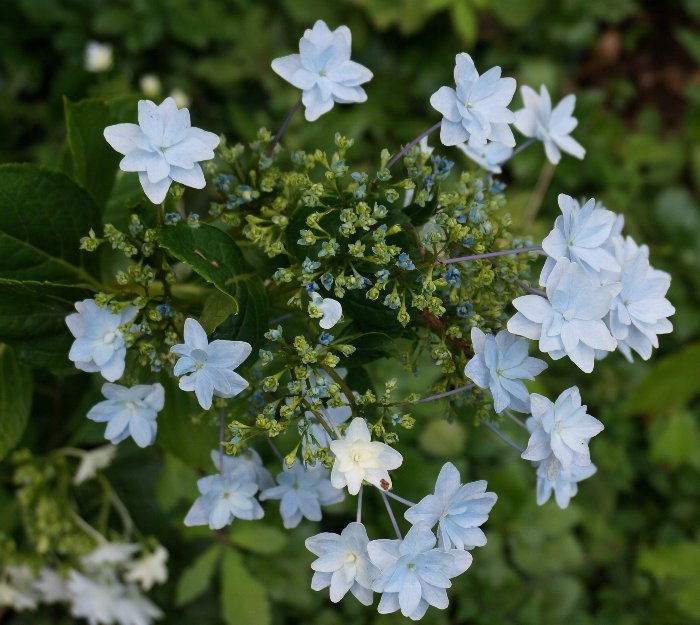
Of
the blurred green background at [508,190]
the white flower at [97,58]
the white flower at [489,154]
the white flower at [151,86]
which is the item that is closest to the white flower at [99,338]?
the white flower at [489,154]

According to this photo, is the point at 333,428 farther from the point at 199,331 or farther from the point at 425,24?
the point at 425,24

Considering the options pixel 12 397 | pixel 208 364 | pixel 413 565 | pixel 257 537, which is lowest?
pixel 257 537

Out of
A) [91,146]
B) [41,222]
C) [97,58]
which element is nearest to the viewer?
[41,222]

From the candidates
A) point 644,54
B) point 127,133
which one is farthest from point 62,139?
point 644,54

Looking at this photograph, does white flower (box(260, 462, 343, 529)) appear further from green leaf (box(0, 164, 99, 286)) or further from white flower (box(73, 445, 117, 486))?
white flower (box(73, 445, 117, 486))

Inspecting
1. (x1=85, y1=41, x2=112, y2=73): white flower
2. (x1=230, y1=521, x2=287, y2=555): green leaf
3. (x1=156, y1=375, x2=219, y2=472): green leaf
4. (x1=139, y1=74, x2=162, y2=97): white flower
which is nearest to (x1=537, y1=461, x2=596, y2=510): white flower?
(x1=156, y1=375, x2=219, y2=472): green leaf

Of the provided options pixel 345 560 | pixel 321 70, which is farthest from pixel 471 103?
pixel 345 560

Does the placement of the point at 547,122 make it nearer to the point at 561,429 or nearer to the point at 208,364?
the point at 561,429
